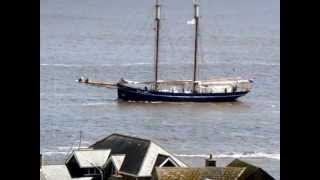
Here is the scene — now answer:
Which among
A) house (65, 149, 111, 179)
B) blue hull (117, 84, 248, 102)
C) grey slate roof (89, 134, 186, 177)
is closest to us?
grey slate roof (89, 134, 186, 177)

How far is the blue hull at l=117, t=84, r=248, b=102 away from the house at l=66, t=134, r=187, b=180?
5770 millimetres

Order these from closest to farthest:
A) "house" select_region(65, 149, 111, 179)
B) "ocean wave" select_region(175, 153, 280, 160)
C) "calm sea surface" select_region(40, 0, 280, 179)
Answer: "house" select_region(65, 149, 111, 179) → "ocean wave" select_region(175, 153, 280, 160) → "calm sea surface" select_region(40, 0, 280, 179)

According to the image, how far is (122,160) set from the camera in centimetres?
591

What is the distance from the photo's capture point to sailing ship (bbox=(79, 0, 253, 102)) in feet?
40.5

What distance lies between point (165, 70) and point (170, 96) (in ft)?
4.88

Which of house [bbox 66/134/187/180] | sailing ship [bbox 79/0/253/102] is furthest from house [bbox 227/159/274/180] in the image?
sailing ship [bbox 79/0/253/102]

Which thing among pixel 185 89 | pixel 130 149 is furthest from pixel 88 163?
pixel 185 89

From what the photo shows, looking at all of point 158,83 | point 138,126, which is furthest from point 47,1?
point 138,126

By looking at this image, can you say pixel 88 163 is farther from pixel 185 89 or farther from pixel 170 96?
pixel 185 89

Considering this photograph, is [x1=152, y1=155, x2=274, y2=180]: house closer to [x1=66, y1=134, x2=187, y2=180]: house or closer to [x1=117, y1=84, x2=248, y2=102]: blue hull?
[x1=66, y1=134, x2=187, y2=180]: house

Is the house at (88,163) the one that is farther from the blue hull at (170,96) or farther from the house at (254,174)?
the blue hull at (170,96)
